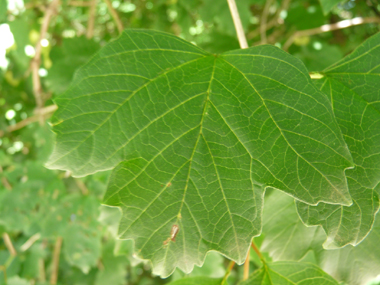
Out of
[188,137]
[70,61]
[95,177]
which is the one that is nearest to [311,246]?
[188,137]

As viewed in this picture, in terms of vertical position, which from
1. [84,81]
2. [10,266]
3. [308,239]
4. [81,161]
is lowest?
[10,266]

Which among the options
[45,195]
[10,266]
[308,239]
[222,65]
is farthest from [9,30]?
[308,239]

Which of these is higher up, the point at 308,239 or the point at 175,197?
the point at 175,197

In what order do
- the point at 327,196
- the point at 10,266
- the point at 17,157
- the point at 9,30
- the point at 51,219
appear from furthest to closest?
the point at 17,157 → the point at 10,266 → the point at 9,30 → the point at 51,219 → the point at 327,196

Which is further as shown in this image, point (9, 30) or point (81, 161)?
point (9, 30)

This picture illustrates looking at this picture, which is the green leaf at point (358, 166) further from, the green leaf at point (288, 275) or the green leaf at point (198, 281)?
the green leaf at point (198, 281)

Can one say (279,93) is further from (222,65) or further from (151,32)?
A: (151,32)

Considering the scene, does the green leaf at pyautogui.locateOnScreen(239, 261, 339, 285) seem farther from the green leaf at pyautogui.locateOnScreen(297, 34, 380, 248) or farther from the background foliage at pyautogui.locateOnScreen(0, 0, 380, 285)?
the green leaf at pyautogui.locateOnScreen(297, 34, 380, 248)

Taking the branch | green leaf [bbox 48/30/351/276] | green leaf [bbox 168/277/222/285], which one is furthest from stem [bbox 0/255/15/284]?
green leaf [bbox 48/30/351/276]
